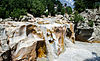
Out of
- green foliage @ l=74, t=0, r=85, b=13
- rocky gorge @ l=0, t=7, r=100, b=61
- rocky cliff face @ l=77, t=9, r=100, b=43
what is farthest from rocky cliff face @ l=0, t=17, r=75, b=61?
green foliage @ l=74, t=0, r=85, b=13

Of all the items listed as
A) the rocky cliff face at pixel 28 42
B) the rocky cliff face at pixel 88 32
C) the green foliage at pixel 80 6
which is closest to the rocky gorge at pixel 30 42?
the rocky cliff face at pixel 28 42

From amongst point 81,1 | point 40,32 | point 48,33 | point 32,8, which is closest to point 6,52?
point 40,32

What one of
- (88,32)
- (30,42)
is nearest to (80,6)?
(88,32)

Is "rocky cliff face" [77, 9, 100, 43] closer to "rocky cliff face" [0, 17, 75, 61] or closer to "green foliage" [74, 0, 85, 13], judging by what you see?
"green foliage" [74, 0, 85, 13]

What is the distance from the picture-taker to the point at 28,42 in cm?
869

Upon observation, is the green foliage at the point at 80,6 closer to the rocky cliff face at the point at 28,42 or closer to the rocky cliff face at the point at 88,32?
the rocky cliff face at the point at 88,32

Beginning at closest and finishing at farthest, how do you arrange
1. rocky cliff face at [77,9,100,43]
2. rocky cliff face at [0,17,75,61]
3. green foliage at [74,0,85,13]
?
1. rocky cliff face at [0,17,75,61]
2. rocky cliff face at [77,9,100,43]
3. green foliage at [74,0,85,13]

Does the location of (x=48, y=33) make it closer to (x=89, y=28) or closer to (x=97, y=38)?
(x=89, y=28)

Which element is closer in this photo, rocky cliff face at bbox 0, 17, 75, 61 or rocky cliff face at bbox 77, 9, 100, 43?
rocky cliff face at bbox 0, 17, 75, 61

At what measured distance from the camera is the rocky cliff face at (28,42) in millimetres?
7855

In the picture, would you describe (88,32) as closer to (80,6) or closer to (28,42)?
(80,6)

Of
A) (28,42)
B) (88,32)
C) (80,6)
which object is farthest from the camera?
(80,6)

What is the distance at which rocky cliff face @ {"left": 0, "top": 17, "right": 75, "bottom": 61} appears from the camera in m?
7.86

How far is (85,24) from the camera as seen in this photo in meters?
18.2
